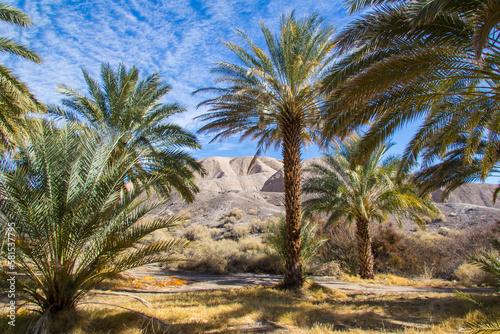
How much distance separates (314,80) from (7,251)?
9659 mm

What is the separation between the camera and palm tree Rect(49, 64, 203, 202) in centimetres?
1116

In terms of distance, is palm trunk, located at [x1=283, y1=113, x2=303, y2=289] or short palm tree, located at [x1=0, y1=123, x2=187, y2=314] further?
palm trunk, located at [x1=283, y1=113, x2=303, y2=289]

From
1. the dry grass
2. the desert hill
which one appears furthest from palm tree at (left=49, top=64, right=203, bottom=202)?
the dry grass

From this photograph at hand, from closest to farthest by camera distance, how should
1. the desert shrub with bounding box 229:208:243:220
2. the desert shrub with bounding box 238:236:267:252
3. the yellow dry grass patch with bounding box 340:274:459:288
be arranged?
the yellow dry grass patch with bounding box 340:274:459:288
the desert shrub with bounding box 238:236:267:252
the desert shrub with bounding box 229:208:243:220

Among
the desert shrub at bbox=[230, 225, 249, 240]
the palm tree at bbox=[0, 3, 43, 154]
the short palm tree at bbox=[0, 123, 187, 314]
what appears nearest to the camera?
the short palm tree at bbox=[0, 123, 187, 314]

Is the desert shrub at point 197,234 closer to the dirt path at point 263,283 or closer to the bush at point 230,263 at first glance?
the bush at point 230,263

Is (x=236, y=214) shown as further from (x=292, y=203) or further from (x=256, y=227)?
(x=292, y=203)

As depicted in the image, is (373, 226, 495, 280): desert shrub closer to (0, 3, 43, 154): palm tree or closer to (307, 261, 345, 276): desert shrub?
(307, 261, 345, 276): desert shrub

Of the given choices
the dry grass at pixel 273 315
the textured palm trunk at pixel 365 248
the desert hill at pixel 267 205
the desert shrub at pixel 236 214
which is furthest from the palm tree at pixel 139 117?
the desert shrub at pixel 236 214

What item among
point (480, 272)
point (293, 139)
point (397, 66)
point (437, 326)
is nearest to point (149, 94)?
point (293, 139)

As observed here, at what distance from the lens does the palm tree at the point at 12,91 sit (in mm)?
7445

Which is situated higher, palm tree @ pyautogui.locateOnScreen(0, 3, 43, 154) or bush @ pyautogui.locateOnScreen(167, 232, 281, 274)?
palm tree @ pyautogui.locateOnScreen(0, 3, 43, 154)

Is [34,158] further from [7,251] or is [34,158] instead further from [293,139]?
[293,139]

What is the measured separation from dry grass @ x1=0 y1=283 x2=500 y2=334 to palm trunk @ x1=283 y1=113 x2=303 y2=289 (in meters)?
0.93
